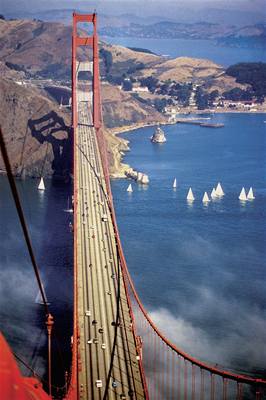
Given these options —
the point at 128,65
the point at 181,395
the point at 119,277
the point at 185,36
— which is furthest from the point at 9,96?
the point at 185,36

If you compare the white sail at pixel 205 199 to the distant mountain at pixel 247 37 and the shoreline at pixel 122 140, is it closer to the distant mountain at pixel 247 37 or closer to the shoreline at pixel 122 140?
the shoreline at pixel 122 140

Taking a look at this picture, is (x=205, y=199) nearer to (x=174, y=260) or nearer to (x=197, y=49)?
(x=174, y=260)

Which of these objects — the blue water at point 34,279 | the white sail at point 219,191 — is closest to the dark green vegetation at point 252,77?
the white sail at point 219,191

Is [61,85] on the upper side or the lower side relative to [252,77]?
lower

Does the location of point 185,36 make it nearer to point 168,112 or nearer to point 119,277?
point 168,112

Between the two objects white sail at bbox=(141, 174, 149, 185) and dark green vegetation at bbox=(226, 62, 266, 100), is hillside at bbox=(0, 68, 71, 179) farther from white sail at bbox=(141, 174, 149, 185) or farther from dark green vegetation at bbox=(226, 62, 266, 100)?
dark green vegetation at bbox=(226, 62, 266, 100)

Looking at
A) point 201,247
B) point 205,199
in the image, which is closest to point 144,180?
point 205,199
